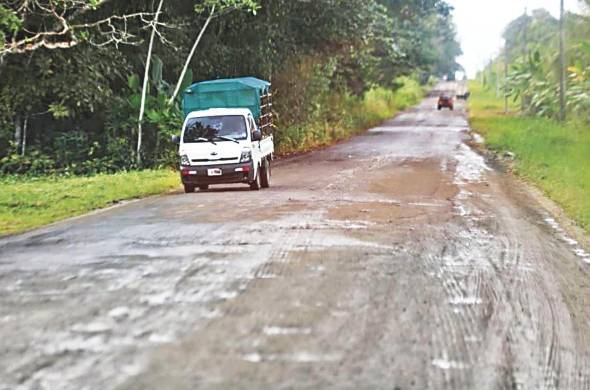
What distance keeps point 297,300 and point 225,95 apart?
1809cm

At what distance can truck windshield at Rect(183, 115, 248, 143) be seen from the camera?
19.8 metres

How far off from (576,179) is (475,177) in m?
3.18

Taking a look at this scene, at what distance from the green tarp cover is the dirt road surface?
33.8 ft

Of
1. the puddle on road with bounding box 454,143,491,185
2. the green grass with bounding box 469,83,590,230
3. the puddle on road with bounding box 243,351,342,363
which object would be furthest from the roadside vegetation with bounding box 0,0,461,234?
the puddle on road with bounding box 243,351,342,363

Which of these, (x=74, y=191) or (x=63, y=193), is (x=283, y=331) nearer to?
(x=63, y=193)

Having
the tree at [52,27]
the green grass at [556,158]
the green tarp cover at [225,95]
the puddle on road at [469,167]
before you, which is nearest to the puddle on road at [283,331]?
the green grass at [556,158]

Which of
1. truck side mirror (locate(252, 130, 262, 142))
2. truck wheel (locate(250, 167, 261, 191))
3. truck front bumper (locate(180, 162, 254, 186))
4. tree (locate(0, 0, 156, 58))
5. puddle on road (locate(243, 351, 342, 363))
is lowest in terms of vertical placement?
truck wheel (locate(250, 167, 261, 191))

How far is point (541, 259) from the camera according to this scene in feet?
35.8

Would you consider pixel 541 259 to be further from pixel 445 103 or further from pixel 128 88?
pixel 445 103

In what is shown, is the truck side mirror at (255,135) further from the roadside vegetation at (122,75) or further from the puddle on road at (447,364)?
the puddle on road at (447,364)

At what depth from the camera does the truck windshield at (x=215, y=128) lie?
65.0 ft

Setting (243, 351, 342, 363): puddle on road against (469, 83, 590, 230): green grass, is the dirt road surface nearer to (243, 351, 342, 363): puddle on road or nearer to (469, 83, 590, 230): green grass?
(243, 351, 342, 363): puddle on road

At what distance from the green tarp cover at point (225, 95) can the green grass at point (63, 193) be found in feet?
8.15

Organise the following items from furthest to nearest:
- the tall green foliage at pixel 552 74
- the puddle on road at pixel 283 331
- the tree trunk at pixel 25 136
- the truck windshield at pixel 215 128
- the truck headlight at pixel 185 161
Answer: the tall green foliage at pixel 552 74 → the tree trunk at pixel 25 136 → the truck windshield at pixel 215 128 → the truck headlight at pixel 185 161 → the puddle on road at pixel 283 331
